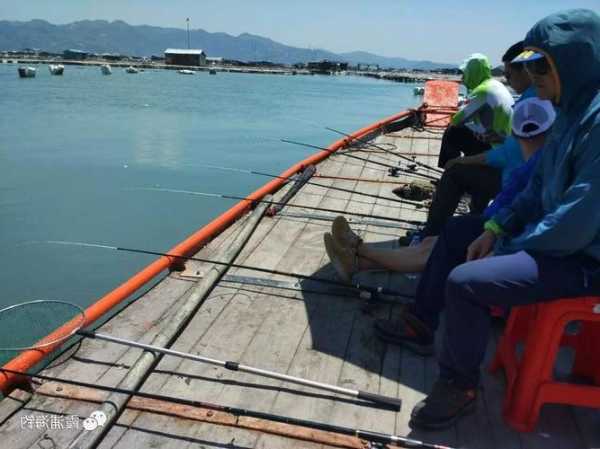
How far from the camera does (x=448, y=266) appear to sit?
104 inches

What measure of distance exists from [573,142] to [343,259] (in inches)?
74.3

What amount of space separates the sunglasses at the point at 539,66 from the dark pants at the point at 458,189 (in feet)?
5.76

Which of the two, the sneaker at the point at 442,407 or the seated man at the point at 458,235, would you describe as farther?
the seated man at the point at 458,235

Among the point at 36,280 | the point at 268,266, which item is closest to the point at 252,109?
the point at 36,280

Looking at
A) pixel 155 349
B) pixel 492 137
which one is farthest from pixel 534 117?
pixel 155 349

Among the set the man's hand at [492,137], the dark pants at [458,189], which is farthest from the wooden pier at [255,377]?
the man's hand at [492,137]

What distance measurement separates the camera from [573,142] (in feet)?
6.25

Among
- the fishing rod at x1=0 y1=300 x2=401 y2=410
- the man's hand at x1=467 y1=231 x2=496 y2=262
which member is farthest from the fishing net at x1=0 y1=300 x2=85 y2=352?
the man's hand at x1=467 y1=231 x2=496 y2=262

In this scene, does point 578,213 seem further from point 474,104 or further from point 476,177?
point 474,104

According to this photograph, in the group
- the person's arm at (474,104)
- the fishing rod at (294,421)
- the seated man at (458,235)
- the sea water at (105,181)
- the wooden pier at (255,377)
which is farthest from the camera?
the sea water at (105,181)

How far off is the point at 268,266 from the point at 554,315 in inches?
94.6

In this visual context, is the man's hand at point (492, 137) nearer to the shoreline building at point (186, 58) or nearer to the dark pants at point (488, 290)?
the dark pants at point (488, 290)

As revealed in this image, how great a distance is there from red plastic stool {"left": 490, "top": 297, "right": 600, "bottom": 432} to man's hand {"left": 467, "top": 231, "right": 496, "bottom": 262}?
0.34m

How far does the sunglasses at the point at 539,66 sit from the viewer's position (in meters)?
1.96
